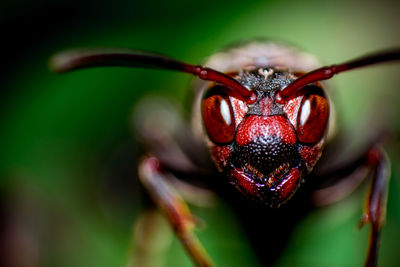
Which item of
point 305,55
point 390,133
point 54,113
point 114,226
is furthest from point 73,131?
point 390,133

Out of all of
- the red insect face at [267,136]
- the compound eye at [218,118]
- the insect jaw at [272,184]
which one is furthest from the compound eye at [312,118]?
the compound eye at [218,118]

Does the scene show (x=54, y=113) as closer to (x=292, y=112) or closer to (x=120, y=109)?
(x=120, y=109)

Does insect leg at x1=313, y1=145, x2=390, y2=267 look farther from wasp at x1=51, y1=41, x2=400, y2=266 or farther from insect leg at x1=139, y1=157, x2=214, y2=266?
insect leg at x1=139, y1=157, x2=214, y2=266

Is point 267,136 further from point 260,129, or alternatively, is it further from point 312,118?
point 312,118

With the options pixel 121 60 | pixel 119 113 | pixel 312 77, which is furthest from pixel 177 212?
pixel 119 113

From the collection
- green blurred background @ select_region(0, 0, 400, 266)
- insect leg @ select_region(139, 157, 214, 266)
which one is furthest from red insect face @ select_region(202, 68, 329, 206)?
green blurred background @ select_region(0, 0, 400, 266)

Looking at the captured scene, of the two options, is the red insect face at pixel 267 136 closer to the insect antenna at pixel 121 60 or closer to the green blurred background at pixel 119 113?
the insect antenna at pixel 121 60
